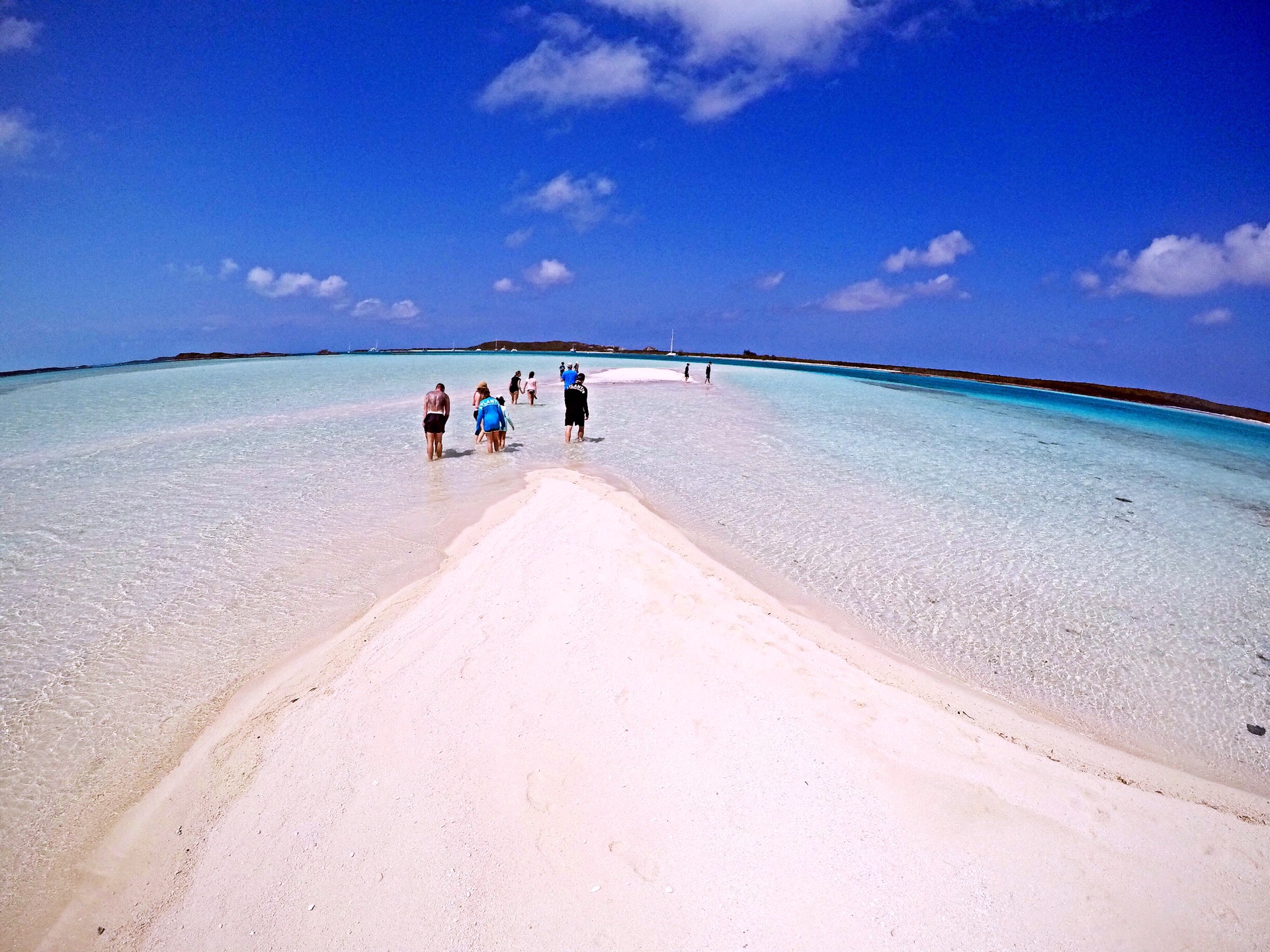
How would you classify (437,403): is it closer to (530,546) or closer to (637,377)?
(530,546)

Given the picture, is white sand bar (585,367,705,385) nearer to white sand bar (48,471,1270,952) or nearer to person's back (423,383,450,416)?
person's back (423,383,450,416)

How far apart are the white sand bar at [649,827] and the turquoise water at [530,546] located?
87cm

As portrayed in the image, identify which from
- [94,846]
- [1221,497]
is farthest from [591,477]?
[1221,497]

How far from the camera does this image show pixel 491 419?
1268 cm

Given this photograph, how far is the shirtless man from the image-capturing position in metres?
11.9

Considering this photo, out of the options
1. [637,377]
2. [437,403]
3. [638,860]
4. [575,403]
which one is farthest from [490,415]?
[637,377]

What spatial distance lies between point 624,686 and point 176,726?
9.93ft

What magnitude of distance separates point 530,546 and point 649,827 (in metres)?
3.84

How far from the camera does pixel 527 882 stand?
2529 mm

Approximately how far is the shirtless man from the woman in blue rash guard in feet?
2.70

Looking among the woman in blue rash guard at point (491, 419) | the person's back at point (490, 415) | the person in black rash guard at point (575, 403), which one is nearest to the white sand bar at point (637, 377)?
the person in black rash guard at point (575, 403)

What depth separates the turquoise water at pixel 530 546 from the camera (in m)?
3.97

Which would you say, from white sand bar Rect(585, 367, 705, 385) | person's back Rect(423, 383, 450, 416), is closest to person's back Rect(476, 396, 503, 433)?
person's back Rect(423, 383, 450, 416)

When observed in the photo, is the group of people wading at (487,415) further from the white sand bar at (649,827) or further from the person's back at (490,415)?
the white sand bar at (649,827)
